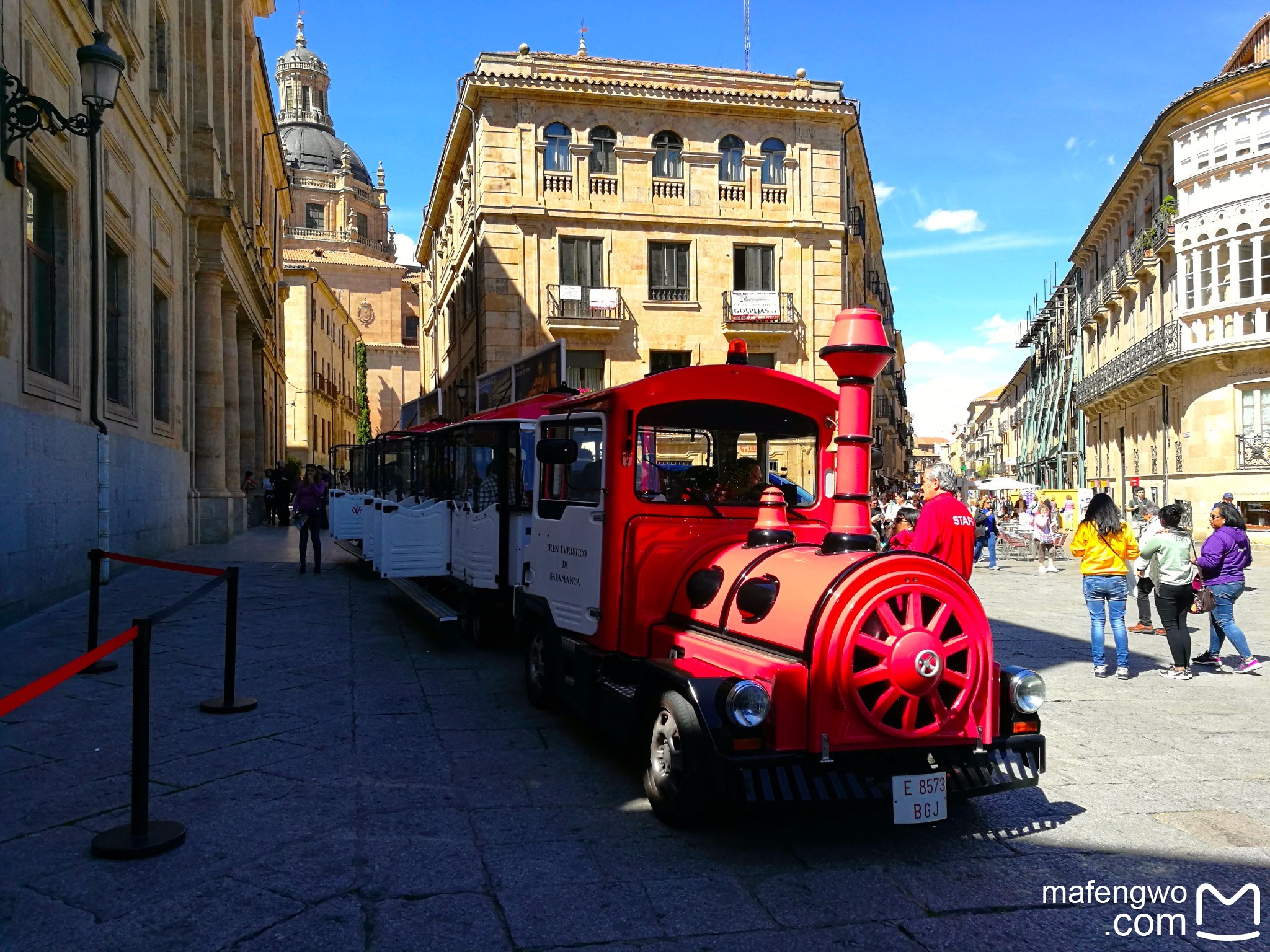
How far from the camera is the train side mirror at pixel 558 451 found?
231 inches

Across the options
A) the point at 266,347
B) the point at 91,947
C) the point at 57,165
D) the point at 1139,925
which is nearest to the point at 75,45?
the point at 57,165

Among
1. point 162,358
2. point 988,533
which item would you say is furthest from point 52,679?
point 988,533

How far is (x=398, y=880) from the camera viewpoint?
3953mm

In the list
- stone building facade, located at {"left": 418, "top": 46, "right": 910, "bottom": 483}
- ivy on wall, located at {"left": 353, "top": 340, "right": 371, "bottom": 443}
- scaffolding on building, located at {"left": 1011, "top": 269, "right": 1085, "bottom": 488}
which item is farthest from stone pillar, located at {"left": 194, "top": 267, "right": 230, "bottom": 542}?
ivy on wall, located at {"left": 353, "top": 340, "right": 371, "bottom": 443}

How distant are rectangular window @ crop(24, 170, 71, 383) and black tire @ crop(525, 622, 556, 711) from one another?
7.22 meters

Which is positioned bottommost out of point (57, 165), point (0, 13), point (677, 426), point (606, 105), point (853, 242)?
point (677, 426)

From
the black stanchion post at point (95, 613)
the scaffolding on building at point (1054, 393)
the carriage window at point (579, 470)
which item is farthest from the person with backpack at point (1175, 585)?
the scaffolding on building at point (1054, 393)

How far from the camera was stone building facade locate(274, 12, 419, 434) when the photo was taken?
7419 cm

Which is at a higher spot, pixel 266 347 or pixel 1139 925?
pixel 266 347

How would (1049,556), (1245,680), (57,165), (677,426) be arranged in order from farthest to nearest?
(1049,556) < (57,165) < (1245,680) < (677,426)

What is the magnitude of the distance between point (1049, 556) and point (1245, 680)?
12.1 m

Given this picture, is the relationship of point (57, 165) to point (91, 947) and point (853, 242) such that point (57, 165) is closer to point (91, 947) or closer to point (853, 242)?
point (91, 947)

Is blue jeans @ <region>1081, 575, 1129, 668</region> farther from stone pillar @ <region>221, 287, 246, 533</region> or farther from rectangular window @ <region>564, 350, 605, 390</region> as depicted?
stone pillar @ <region>221, 287, 246, 533</region>

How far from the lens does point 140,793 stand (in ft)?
13.7
